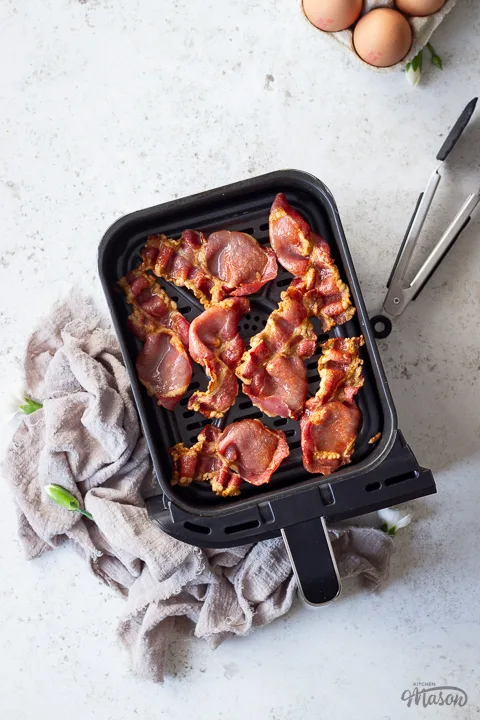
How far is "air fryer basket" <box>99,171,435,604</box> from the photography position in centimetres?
104

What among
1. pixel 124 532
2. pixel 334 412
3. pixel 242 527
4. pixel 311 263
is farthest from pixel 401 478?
pixel 124 532

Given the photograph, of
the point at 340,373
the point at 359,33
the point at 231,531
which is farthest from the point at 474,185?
the point at 231,531

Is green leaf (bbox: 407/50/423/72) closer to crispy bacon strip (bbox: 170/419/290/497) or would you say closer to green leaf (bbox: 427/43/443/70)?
green leaf (bbox: 427/43/443/70)

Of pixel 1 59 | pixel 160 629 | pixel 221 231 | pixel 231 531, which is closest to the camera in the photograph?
pixel 231 531

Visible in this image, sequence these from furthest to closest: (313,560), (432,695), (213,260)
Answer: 1. (432,695)
2. (213,260)
3. (313,560)

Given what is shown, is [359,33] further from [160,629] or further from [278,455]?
[160,629]

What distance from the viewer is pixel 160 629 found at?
1.26 m

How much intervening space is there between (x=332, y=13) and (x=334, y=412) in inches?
25.4

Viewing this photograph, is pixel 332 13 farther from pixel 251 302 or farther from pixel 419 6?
pixel 251 302

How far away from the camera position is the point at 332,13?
1178mm

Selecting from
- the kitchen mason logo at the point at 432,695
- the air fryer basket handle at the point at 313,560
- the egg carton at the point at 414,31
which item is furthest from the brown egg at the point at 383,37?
the kitchen mason logo at the point at 432,695

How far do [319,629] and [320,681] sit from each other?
91 mm

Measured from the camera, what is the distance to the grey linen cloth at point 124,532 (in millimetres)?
1202

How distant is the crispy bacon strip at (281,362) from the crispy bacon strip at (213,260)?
0.22 ft
